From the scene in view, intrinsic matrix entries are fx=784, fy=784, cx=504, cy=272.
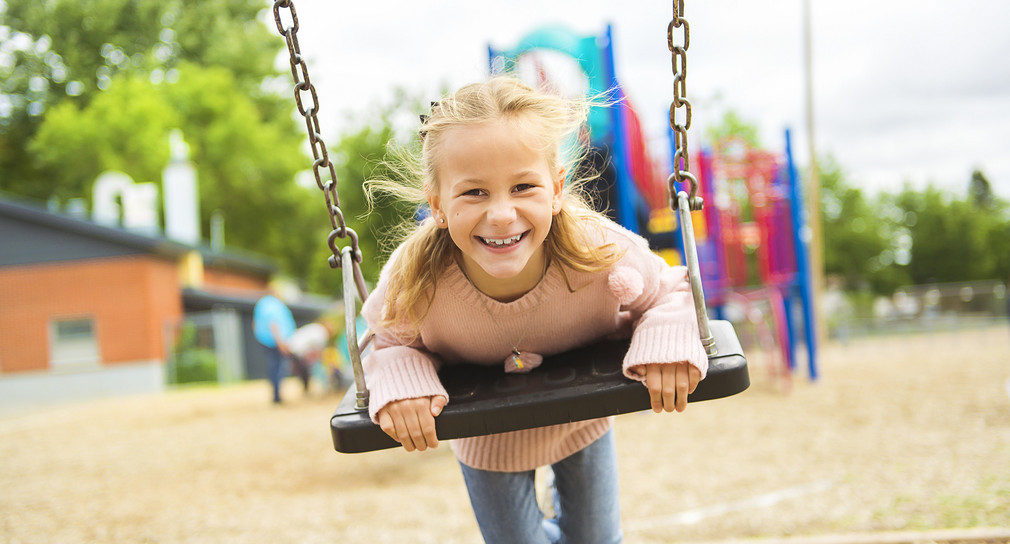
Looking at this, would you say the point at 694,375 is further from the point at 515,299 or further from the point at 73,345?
the point at 73,345

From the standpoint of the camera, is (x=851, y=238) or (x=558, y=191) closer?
(x=558, y=191)

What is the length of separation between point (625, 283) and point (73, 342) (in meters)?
18.7

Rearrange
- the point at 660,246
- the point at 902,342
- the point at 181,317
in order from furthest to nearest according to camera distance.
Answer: the point at 181,317, the point at 902,342, the point at 660,246

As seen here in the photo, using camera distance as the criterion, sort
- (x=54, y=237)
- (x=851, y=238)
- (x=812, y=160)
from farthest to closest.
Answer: (x=851, y=238)
(x=54, y=237)
(x=812, y=160)

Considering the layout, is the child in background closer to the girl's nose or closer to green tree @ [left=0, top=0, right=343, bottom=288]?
green tree @ [left=0, top=0, right=343, bottom=288]

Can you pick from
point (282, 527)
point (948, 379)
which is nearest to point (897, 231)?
point (948, 379)

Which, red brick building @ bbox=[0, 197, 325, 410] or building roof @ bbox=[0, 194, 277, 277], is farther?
red brick building @ bbox=[0, 197, 325, 410]

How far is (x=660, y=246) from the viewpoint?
7.72 m

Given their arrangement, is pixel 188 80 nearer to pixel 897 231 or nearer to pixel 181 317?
pixel 181 317

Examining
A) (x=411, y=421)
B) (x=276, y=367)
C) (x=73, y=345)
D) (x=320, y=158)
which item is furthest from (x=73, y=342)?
(x=411, y=421)

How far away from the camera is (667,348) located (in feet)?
5.01

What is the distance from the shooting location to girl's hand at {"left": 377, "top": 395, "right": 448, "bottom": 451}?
1577mm

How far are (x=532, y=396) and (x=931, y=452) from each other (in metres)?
4.05

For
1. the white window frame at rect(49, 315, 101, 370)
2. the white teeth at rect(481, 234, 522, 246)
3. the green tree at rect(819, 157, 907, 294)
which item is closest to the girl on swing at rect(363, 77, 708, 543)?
the white teeth at rect(481, 234, 522, 246)
